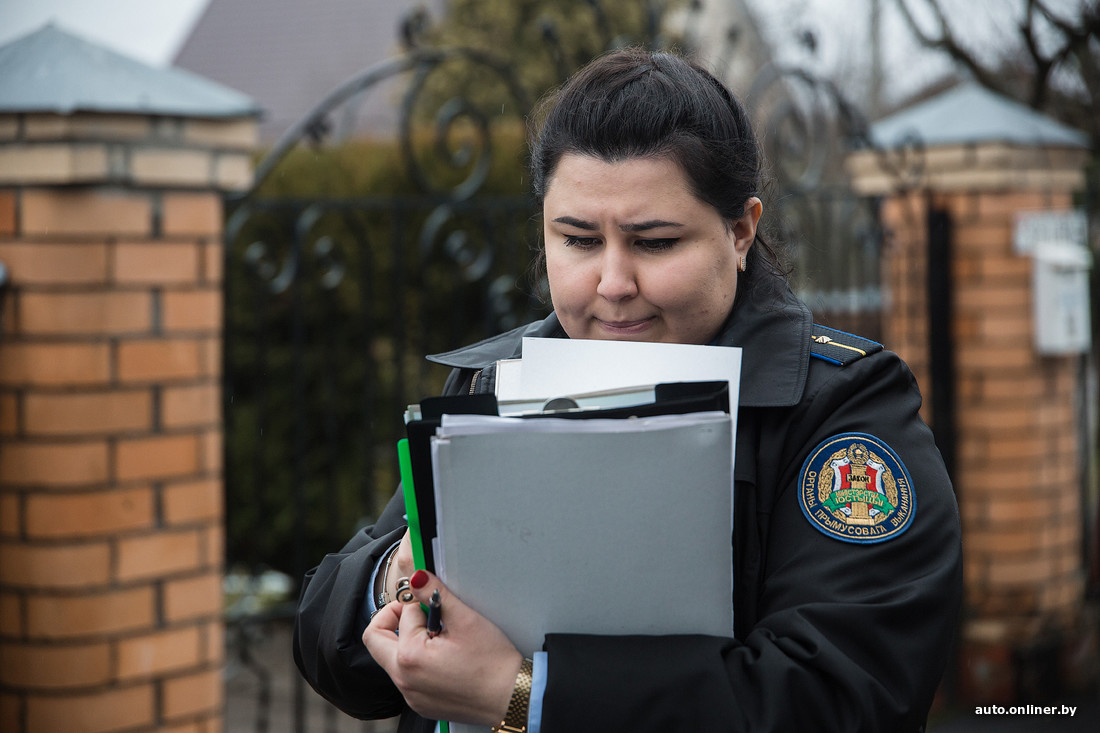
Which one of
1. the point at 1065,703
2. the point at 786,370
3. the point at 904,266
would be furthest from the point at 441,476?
the point at 1065,703

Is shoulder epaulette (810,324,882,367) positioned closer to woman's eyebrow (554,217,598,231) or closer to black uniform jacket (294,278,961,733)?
black uniform jacket (294,278,961,733)

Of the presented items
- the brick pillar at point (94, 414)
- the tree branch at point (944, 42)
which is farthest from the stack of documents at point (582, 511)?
the tree branch at point (944, 42)

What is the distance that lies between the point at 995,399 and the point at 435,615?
406 centimetres

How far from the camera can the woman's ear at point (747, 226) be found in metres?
1.55

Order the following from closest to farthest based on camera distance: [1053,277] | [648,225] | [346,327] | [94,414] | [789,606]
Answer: [789,606] < [648,225] < [94,414] < [1053,277] < [346,327]

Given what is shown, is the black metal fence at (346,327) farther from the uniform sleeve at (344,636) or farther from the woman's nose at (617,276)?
the woman's nose at (617,276)

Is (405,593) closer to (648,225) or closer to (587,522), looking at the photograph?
(587,522)

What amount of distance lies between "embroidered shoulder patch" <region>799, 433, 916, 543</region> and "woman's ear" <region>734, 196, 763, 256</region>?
33 cm

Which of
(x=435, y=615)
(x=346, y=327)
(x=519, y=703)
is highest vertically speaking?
(x=346, y=327)

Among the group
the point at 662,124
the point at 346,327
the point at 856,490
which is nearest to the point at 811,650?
the point at 856,490

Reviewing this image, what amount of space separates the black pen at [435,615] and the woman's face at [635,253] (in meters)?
0.44

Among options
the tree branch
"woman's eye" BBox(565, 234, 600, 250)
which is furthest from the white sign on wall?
"woman's eye" BBox(565, 234, 600, 250)

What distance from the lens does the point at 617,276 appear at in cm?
142

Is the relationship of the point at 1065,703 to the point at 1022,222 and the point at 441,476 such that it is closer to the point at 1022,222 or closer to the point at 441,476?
the point at 1022,222
